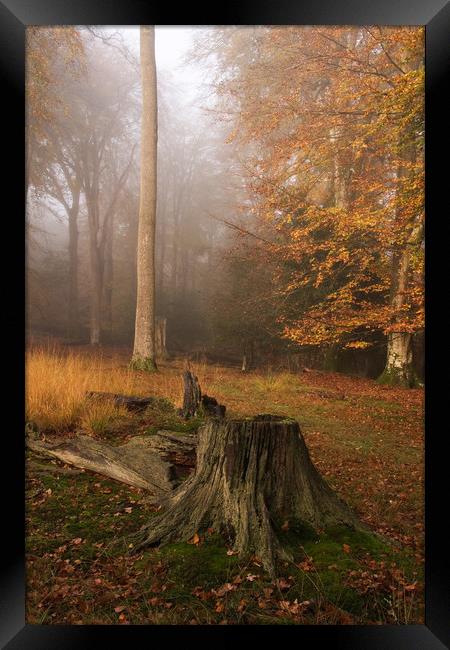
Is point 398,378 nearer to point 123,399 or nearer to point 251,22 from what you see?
point 123,399

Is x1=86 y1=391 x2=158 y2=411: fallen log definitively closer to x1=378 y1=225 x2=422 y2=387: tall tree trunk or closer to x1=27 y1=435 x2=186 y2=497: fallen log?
→ x1=27 y1=435 x2=186 y2=497: fallen log

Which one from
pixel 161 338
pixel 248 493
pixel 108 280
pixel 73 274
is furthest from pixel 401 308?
Result: pixel 73 274

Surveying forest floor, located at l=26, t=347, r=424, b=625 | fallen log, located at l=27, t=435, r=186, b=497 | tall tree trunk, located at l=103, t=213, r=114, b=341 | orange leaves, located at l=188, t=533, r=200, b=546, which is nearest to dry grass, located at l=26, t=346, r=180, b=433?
forest floor, located at l=26, t=347, r=424, b=625

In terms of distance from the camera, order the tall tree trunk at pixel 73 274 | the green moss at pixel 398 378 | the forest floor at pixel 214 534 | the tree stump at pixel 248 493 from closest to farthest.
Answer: the forest floor at pixel 214 534, the tree stump at pixel 248 493, the green moss at pixel 398 378, the tall tree trunk at pixel 73 274

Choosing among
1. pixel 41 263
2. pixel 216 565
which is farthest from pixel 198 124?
pixel 216 565

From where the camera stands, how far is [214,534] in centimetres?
226

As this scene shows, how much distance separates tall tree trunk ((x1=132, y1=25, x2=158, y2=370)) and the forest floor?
0.47 feet

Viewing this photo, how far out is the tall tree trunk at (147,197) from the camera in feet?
9.74

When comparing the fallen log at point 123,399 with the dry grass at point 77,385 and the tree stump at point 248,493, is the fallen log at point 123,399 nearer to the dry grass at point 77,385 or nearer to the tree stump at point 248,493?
the dry grass at point 77,385

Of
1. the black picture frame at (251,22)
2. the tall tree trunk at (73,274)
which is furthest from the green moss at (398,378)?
the tall tree trunk at (73,274)

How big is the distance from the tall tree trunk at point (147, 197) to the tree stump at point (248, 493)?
904mm

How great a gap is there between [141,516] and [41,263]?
189cm

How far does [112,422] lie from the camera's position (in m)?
2.91

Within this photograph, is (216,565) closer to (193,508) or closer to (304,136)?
(193,508)
